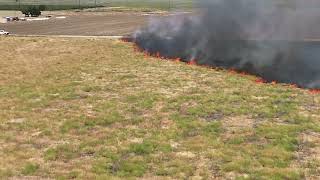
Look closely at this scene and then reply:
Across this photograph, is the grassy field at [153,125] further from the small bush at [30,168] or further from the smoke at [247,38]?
the smoke at [247,38]

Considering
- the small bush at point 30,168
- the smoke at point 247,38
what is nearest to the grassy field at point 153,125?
the small bush at point 30,168

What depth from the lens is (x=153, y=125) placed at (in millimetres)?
19266

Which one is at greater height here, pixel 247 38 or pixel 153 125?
pixel 247 38

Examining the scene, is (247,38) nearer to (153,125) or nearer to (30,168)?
(153,125)

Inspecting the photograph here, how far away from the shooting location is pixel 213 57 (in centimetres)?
3331

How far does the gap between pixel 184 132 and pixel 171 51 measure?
1830cm

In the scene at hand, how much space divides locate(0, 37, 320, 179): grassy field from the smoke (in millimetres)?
3109

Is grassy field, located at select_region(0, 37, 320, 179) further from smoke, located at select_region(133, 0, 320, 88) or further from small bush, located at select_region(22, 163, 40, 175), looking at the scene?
smoke, located at select_region(133, 0, 320, 88)

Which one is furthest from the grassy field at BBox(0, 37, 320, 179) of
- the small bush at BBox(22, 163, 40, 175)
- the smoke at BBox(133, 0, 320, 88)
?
the smoke at BBox(133, 0, 320, 88)

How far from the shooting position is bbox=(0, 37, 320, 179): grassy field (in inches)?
592

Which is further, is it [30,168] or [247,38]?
[247,38]

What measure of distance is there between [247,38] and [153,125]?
17531 mm

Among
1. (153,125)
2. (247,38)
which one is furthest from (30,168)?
(247,38)

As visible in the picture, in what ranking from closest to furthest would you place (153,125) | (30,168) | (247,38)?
(30,168) < (153,125) < (247,38)
